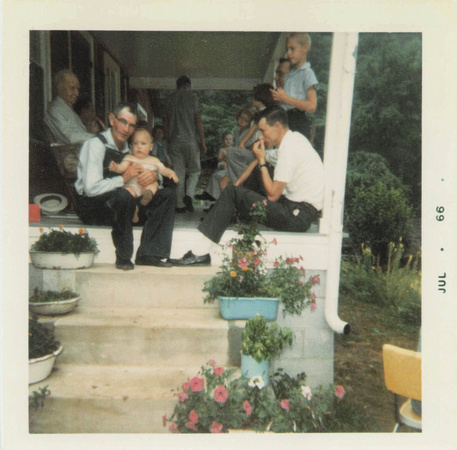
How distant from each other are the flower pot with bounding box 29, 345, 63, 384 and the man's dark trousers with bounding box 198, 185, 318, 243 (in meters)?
1.15

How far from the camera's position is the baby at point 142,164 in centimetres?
304

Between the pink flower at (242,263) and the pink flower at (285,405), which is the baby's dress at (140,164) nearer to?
the pink flower at (242,263)

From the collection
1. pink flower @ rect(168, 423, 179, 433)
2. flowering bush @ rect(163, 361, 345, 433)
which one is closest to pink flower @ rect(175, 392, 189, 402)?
flowering bush @ rect(163, 361, 345, 433)

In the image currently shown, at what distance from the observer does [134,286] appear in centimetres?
291

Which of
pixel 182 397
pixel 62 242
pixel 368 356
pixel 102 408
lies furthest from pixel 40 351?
pixel 368 356

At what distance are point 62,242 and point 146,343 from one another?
2.79 ft

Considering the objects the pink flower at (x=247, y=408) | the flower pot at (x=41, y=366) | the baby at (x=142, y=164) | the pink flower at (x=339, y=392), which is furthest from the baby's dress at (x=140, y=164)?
the pink flower at (x=339, y=392)

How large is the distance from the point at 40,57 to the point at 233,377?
2931 mm

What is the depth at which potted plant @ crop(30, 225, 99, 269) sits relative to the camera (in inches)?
112

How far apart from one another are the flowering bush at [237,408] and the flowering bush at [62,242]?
1119 millimetres

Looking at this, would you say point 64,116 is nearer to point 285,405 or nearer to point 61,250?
point 61,250

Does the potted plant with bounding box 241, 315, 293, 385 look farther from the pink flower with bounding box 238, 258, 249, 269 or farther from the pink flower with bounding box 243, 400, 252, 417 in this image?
the pink flower with bounding box 238, 258, 249, 269
